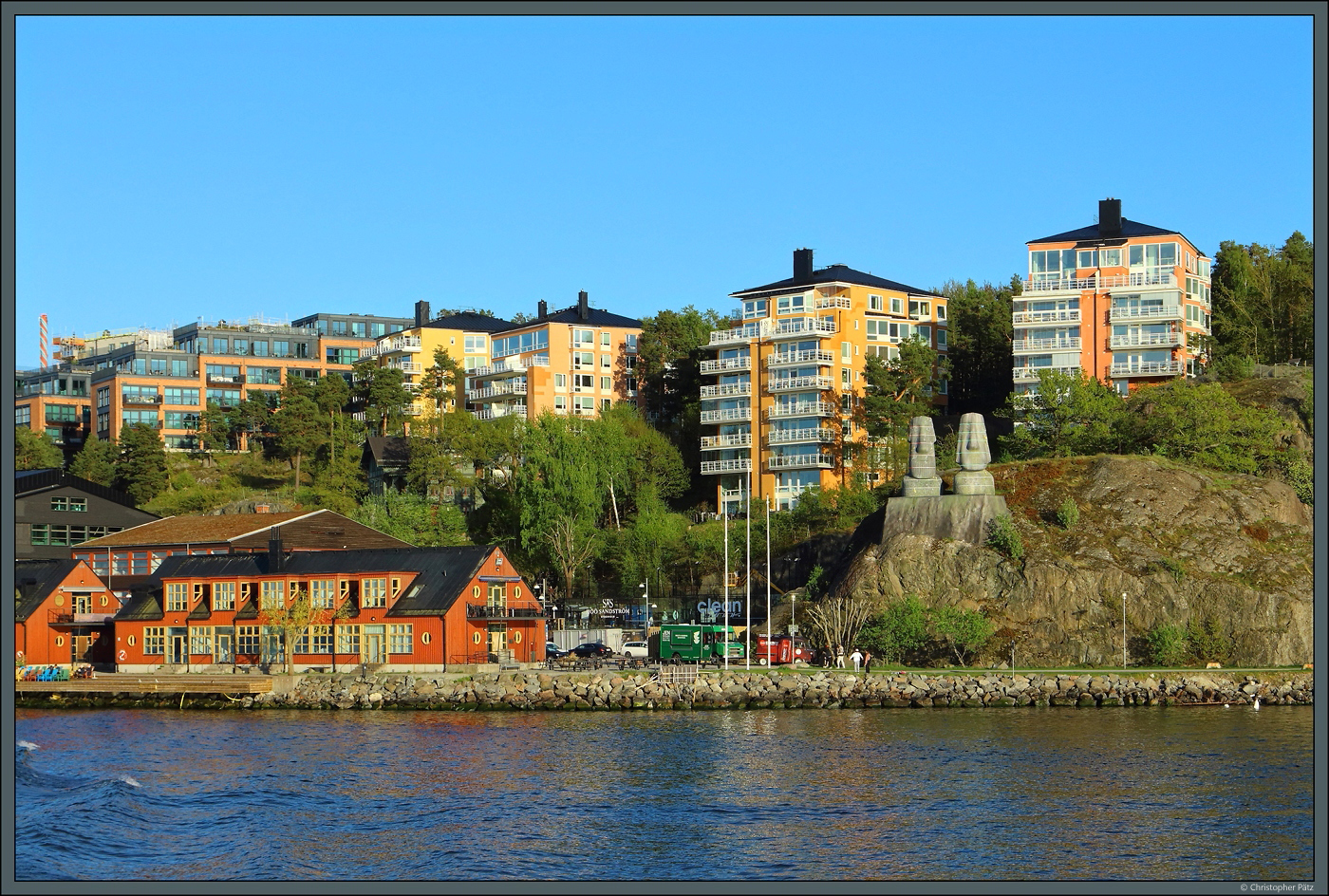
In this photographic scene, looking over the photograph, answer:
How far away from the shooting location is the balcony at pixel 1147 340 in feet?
348

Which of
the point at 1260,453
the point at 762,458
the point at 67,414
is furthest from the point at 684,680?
the point at 67,414

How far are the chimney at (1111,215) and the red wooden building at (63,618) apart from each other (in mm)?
74183

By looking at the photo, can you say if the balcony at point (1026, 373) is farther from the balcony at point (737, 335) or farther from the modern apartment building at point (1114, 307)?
the balcony at point (737, 335)

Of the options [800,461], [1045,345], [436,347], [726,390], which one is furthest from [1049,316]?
[436,347]

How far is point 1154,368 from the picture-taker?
106312mm

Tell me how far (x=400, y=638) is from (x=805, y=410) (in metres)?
46.9

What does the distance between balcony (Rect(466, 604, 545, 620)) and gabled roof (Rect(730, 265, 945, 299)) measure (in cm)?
5028

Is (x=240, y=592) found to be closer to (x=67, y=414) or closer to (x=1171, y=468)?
(x=1171, y=468)

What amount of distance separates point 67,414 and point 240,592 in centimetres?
8746

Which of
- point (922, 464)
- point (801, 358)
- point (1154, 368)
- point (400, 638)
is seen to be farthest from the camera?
point (801, 358)

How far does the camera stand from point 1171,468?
7912 centimetres

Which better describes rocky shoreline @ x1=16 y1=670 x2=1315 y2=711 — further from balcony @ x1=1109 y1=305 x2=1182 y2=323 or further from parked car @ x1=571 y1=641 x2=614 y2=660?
balcony @ x1=1109 y1=305 x2=1182 y2=323

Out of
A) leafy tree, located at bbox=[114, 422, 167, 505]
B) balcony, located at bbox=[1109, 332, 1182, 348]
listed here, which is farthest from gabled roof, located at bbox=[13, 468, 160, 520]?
balcony, located at bbox=[1109, 332, 1182, 348]

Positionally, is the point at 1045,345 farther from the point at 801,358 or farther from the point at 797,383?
the point at 797,383
